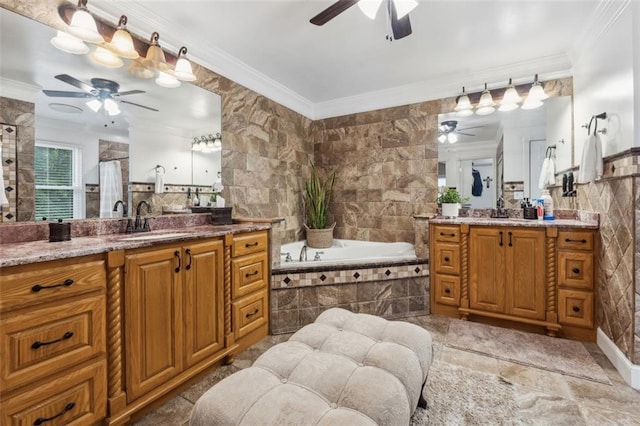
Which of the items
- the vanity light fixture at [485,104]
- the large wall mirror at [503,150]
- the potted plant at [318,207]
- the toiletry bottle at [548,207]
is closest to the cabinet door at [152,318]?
the potted plant at [318,207]

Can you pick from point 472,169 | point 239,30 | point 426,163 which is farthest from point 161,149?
point 472,169

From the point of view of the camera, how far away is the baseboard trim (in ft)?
5.87

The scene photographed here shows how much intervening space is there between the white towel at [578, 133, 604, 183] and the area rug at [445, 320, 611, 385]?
1.32 m

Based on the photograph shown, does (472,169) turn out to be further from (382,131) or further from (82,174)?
Answer: (82,174)

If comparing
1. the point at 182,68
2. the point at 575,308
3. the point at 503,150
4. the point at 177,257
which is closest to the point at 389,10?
the point at 182,68

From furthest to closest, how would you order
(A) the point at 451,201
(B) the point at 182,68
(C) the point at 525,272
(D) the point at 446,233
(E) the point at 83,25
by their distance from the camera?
1. (A) the point at 451,201
2. (D) the point at 446,233
3. (C) the point at 525,272
4. (B) the point at 182,68
5. (E) the point at 83,25

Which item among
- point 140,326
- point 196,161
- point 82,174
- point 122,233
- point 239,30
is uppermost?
point 239,30

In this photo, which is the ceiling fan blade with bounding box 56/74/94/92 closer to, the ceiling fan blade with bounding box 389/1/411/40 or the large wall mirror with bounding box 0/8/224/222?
the large wall mirror with bounding box 0/8/224/222

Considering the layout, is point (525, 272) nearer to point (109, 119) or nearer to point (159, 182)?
point (159, 182)

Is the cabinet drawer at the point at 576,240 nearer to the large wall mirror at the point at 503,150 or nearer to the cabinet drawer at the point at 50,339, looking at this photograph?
the large wall mirror at the point at 503,150

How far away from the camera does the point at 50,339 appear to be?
1.19 metres

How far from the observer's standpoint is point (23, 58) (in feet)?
5.40

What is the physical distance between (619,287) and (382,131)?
271cm

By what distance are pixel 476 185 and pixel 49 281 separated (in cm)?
369
